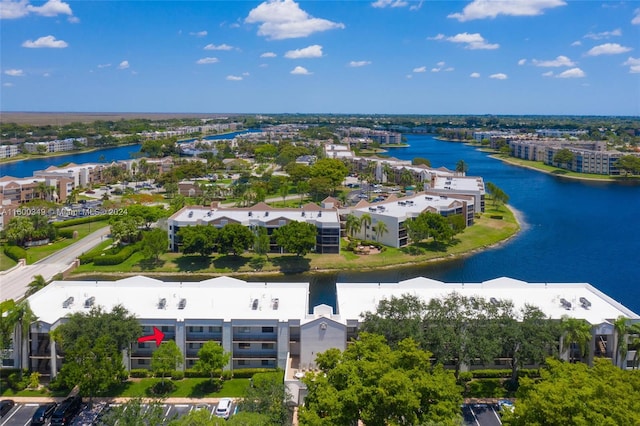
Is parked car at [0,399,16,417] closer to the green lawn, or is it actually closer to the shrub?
the green lawn

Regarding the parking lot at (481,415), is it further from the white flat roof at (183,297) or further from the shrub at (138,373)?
the shrub at (138,373)

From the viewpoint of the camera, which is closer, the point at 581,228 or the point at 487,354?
the point at 487,354

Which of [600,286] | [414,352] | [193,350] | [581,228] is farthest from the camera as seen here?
[581,228]

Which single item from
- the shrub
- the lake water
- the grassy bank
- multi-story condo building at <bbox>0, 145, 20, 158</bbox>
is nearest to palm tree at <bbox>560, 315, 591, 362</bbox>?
the lake water

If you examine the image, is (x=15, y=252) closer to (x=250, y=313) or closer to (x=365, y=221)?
(x=250, y=313)

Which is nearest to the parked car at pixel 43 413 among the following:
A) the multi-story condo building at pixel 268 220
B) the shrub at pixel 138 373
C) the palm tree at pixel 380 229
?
the shrub at pixel 138 373

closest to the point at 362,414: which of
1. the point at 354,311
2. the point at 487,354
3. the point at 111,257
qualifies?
the point at 487,354

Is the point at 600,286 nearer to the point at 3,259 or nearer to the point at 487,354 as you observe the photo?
the point at 487,354

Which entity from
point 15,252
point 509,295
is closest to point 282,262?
point 509,295
